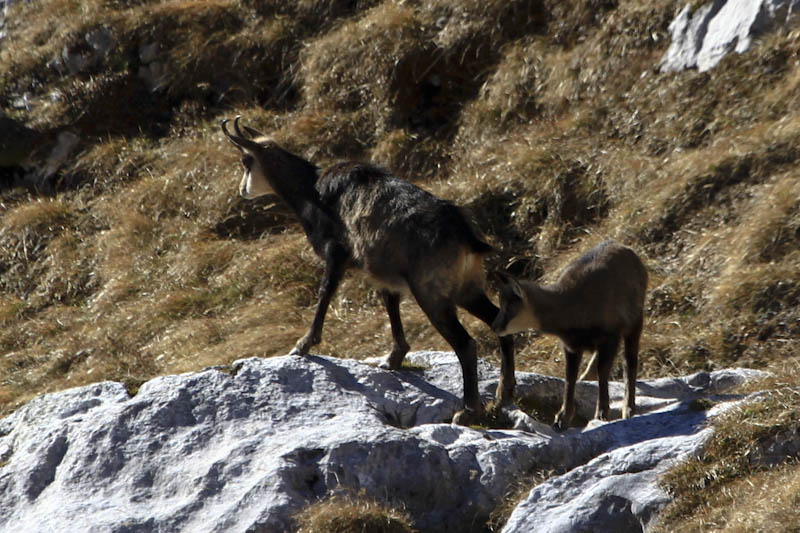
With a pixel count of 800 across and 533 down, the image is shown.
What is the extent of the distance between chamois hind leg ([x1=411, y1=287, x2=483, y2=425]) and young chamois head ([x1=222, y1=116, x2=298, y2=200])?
2.28 m

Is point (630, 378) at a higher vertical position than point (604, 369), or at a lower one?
lower

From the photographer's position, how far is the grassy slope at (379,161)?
10492 mm

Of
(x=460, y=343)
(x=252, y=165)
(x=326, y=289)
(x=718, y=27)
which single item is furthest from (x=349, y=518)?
(x=718, y=27)

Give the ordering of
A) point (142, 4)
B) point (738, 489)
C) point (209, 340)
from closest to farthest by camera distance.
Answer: point (738, 489) → point (209, 340) → point (142, 4)

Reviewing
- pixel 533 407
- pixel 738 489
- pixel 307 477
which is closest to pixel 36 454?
pixel 307 477

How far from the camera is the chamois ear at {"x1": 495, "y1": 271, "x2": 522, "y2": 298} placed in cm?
770

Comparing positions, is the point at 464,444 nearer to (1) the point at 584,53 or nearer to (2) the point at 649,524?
(2) the point at 649,524

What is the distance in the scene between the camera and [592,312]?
25.2ft

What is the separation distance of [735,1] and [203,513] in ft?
29.8

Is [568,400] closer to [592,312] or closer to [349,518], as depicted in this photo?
[592,312]

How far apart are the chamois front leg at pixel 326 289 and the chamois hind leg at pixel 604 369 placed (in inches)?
84.0

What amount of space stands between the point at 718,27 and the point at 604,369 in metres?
6.48

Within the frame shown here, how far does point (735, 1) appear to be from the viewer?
1225 centimetres

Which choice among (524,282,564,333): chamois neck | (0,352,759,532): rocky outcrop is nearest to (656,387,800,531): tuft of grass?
(0,352,759,532): rocky outcrop
